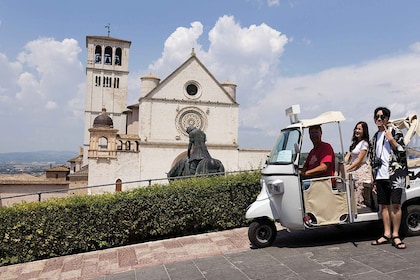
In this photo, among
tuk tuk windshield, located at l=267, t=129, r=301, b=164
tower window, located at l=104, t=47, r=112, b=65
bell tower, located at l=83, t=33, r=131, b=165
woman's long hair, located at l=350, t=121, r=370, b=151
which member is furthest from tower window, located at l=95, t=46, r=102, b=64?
woman's long hair, located at l=350, t=121, r=370, b=151

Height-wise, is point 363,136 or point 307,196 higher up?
point 363,136

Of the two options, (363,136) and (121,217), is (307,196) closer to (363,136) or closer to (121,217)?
(363,136)

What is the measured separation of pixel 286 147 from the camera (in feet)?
19.8

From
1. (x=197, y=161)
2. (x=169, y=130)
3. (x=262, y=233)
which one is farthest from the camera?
(x=169, y=130)

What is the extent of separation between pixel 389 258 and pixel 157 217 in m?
4.77

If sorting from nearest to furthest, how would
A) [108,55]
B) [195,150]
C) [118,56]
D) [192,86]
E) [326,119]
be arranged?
[326,119]
[195,150]
[192,86]
[108,55]
[118,56]

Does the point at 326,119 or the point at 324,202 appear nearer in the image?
the point at 324,202

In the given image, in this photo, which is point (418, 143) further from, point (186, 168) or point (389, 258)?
point (186, 168)

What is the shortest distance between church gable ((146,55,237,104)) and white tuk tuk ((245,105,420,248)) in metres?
34.7

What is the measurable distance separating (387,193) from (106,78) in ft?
175

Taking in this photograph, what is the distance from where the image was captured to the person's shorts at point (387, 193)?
5496 mm

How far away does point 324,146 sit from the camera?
5.99 meters

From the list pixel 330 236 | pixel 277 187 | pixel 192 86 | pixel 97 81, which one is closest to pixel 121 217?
pixel 277 187

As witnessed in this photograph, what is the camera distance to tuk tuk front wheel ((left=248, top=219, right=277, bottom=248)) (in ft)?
20.3
